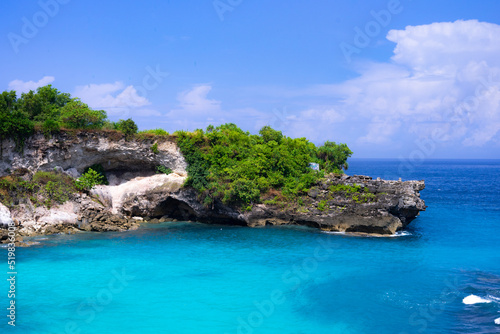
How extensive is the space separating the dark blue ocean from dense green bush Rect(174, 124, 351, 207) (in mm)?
3677

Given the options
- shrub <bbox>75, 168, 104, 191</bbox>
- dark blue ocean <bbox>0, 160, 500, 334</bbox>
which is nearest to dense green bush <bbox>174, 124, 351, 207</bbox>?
dark blue ocean <bbox>0, 160, 500, 334</bbox>

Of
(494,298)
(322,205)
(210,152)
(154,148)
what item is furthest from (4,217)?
(494,298)

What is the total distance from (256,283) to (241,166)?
1554 cm

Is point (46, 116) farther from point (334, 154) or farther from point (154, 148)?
point (334, 154)

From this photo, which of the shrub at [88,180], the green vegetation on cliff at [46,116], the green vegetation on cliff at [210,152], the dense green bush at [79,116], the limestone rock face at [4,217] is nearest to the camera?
the limestone rock face at [4,217]

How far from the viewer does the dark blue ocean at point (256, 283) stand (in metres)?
15.5

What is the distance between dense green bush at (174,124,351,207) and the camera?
3291cm

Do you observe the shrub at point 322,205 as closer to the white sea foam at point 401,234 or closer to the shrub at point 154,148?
the white sea foam at point 401,234

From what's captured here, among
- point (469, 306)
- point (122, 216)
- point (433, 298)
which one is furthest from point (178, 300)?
point (122, 216)

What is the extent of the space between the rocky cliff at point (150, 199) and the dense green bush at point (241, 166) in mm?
1089

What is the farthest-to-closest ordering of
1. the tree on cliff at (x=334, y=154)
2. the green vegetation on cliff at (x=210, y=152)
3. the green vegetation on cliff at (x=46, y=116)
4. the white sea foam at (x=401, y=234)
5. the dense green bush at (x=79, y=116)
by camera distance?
the tree on cliff at (x=334, y=154)
the dense green bush at (x=79, y=116)
the green vegetation on cliff at (x=210, y=152)
the green vegetation on cliff at (x=46, y=116)
the white sea foam at (x=401, y=234)

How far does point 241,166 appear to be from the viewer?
3391cm

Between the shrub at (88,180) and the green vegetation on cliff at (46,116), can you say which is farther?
the shrub at (88,180)

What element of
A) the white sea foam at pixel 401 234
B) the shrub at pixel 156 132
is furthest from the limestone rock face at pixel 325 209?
the shrub at pixel 156 132
